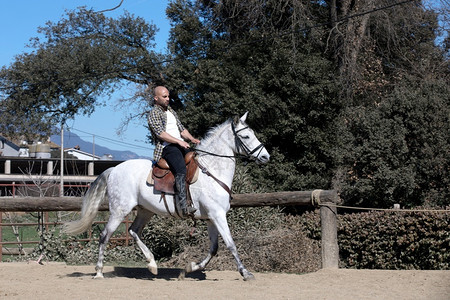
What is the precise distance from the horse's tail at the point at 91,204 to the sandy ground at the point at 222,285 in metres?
0.76

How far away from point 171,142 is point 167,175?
19.3 inches

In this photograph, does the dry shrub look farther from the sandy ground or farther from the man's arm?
the man's arm

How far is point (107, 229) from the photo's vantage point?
866 centimetres

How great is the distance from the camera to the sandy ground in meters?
6.72

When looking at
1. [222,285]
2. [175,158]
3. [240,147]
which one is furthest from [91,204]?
[222,285]

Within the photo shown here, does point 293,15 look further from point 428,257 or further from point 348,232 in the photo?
point 428,257

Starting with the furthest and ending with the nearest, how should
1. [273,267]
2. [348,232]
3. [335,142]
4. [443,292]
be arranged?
[335,142] < [348,232] < [273,267] < [443,292]

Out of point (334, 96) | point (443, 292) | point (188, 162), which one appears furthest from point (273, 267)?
point (334, 96)

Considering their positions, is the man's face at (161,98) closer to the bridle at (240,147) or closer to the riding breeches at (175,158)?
the riding breeches at (175,158)

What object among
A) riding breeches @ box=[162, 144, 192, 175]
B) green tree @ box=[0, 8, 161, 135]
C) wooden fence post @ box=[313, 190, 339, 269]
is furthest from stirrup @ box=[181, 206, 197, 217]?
green tree @ box=[0, 8, 161, 135]

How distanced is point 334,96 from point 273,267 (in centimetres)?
991

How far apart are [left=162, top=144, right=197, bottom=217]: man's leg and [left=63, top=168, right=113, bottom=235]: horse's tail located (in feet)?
4.29

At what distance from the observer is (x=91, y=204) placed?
29.8ft

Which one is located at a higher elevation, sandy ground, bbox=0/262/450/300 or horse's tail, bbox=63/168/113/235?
horse's tail, bbox=63/168/113/235
